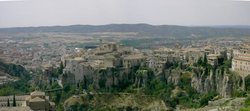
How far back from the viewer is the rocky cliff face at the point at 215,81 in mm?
12445

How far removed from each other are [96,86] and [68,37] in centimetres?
2508

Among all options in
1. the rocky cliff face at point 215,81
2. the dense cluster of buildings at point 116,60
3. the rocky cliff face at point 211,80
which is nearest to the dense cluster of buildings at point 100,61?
the dense cluster of buildings at point 116,60

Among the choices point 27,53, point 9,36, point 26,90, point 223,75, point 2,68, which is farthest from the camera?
point 9,36

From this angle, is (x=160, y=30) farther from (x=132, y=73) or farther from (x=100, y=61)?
(x=132, y=73)

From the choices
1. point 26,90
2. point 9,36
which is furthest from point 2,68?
point 9,36

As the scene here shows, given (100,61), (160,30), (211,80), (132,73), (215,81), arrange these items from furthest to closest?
1. (160,30)
2. (100,61)
3. (132,73)
4. (211,80)
5. (215,81)

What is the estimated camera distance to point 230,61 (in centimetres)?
1471

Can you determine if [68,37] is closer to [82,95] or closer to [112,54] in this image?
[112,54]

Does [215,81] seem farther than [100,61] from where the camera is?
No

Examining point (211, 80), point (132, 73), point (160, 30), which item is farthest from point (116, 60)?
point (160, 30)

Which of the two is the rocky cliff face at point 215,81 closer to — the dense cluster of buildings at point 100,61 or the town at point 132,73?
the town at point 132,73

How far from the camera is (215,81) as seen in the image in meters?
13.3

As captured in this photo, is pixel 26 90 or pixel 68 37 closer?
pixel 26 90

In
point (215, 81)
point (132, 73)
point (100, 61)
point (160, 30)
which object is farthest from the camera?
point (160, 30)
